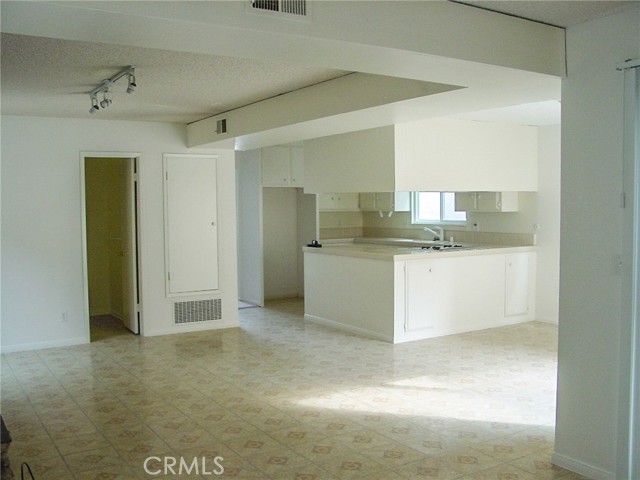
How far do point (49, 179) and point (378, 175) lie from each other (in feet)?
12.2

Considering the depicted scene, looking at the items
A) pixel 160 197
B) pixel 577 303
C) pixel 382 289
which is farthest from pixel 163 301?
pixel 577 303

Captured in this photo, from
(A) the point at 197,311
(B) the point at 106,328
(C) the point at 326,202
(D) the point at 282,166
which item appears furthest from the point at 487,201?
(B) the point at 106,328

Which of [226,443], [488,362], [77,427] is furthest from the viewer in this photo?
[488,362]

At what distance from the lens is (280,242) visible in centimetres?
1029

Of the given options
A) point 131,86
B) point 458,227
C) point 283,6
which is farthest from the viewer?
point 458,227

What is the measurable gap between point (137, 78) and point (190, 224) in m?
3.05

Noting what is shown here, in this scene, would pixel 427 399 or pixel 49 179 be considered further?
pixel 49 179

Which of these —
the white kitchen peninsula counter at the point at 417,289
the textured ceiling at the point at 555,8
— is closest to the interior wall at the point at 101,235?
the white kitchen peninsula counter at the point at 417,289

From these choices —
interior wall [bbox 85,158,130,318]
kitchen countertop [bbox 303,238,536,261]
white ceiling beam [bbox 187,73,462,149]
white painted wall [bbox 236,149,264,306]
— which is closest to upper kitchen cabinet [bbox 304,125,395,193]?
kitchen countertop [bbox 303,238,536,261]

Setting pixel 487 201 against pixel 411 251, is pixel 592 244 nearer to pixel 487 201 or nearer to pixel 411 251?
pixel 411 251

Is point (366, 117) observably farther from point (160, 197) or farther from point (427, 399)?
point (160, 197)

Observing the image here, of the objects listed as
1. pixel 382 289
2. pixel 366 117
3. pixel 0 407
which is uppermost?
pixel 366 117

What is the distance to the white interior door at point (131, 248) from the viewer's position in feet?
24.5

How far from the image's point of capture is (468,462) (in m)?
3.69
